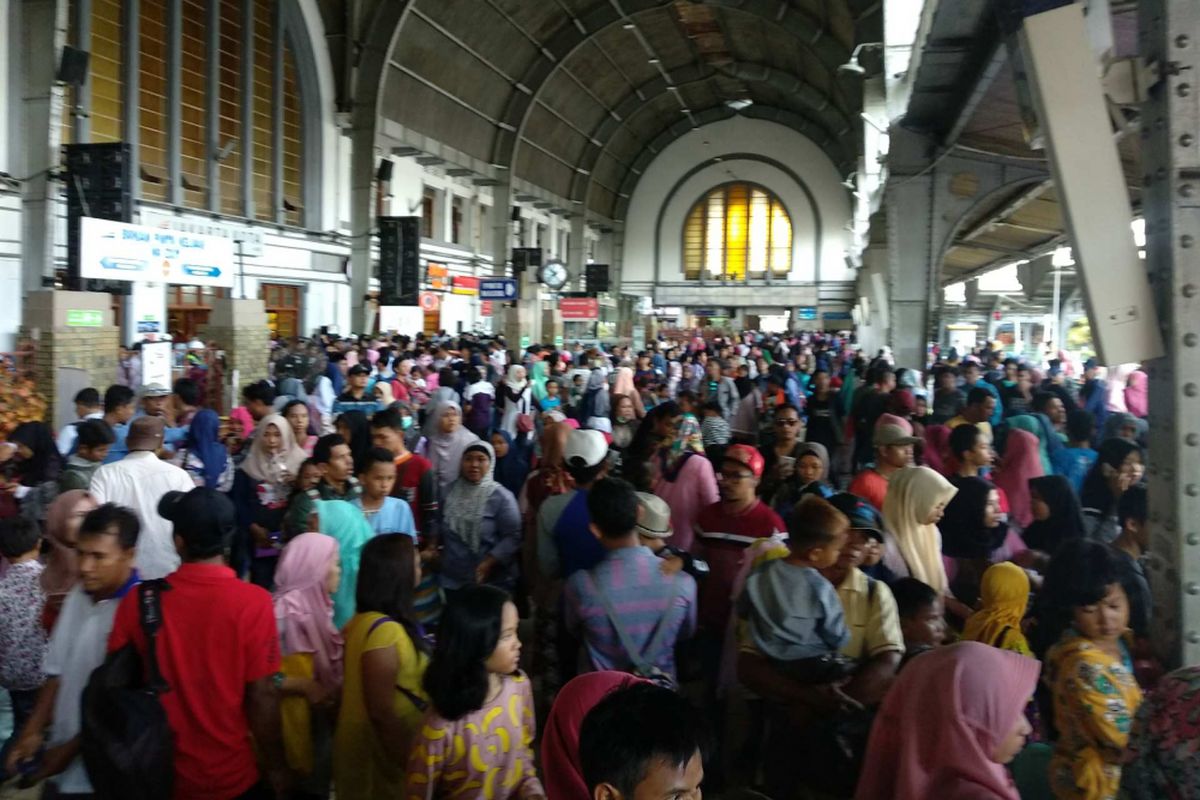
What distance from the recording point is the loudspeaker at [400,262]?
22.8 meters

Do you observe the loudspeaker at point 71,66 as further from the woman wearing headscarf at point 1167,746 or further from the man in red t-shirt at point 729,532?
the woman wearing headscarf at point 1167,746

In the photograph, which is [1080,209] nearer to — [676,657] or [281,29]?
[676,657]

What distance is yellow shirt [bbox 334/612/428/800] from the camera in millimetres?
2688

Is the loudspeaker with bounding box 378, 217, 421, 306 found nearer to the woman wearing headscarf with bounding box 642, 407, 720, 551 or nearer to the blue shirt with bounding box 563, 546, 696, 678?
the woman wearing headscarf with bounding box 642, 407, 720, 551

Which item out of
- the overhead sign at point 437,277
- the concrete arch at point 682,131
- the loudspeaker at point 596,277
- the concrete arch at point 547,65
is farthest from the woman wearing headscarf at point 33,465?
the concrete arch at point 682,131

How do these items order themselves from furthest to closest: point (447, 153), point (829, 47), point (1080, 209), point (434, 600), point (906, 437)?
point (447, 153) < point (829, 47) < point (906, 437) < point (434, 600) < point (1080, 209)

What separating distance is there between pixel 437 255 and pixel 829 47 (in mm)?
12564

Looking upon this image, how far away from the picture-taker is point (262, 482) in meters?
5.33

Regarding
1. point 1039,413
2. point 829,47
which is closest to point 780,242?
point 829,47

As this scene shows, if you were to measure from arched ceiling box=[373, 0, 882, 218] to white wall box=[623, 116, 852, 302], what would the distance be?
69 cm

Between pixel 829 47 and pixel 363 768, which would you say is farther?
pixel 829 47

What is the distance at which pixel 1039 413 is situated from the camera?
704cm

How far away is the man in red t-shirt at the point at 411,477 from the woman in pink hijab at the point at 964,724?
3.11 metres

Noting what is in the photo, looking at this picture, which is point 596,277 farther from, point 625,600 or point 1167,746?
point 1167,746
